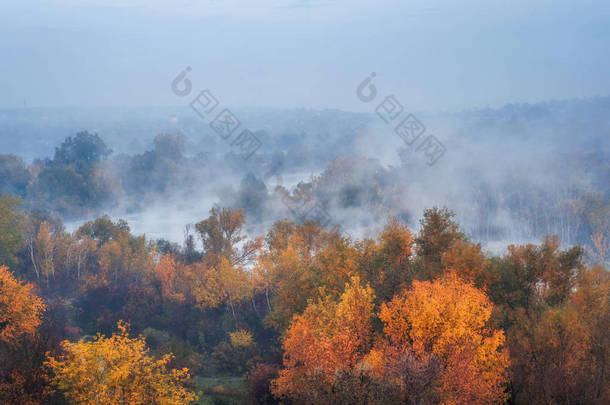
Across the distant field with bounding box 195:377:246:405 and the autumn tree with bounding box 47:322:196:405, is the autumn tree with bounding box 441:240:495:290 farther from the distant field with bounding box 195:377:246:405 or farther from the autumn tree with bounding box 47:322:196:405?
the autumn tree with bounding box 47:322:196:405

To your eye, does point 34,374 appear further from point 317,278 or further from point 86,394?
point 317,278

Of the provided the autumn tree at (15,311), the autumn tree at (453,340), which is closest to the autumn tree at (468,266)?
the autumn tree at (453,340)

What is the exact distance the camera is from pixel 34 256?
58.4m

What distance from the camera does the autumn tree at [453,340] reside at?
64.7ft

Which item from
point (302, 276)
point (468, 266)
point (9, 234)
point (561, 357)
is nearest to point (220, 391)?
point (302, 276)

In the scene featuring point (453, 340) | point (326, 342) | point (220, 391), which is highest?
point (453, 340)

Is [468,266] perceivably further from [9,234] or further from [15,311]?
[9,234]

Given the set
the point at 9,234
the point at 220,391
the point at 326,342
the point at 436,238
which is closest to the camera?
the point at 326,342

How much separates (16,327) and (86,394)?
56.3 feet

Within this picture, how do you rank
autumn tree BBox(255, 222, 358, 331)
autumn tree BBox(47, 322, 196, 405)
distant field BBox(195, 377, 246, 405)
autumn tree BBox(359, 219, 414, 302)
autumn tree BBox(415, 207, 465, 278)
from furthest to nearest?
autumn tree BBox(415, 207, 465, 278), autumn tree BBox(255, 222, 358, 331), autumn tree BBox(359, 219, 414, 302), distant field BBox(195, 377, 246, 405), autumn tree BBox(47, 322, 196, 405)

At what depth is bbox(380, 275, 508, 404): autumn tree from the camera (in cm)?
1973

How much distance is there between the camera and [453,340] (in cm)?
2164

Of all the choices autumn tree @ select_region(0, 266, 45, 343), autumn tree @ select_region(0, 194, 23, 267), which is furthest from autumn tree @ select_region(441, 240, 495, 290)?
autumn tree @ select_region(0, 194, 23, 267)

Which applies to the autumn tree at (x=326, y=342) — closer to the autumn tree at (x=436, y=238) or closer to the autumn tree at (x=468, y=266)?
the autumn tree at (x=468, y=266)
